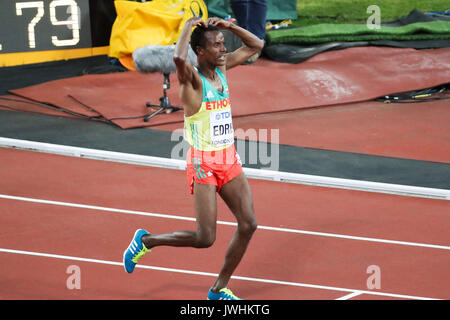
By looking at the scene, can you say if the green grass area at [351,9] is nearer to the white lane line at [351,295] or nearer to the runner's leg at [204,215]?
the white lane line at [351,295]

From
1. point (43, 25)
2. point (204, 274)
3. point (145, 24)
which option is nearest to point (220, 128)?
point (204, 274)

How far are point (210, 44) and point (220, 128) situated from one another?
556mm

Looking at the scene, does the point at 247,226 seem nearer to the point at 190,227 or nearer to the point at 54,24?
the point at 190,227

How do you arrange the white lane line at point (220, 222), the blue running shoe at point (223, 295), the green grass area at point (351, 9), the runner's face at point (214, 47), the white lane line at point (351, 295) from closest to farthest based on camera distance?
1. the runner's face at point (214, 47)
2. the blue running shoe at point (223, 295)
3. the white lane line at point (351, 295)
4. the white lane line at point (220, 222)
5. the green grass area at point (351, 9)

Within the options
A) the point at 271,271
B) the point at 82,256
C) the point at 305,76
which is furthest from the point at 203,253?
the point at 305,76

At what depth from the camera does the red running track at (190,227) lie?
209 inches

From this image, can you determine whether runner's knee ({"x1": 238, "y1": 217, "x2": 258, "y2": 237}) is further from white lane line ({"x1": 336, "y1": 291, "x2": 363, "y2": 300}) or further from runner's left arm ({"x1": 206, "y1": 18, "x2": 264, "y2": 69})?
runner's left arm ({"x1": 206, "y1": 18, "x2": 264, "y2": 69})

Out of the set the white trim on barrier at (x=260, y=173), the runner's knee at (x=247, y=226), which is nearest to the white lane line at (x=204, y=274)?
the runner's knee at (x=247, y=226)

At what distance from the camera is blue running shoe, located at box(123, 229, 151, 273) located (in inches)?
207

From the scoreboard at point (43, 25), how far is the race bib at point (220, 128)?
8203 mm

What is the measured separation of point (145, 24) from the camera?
12156 mm

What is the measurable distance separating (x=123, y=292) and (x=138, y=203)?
6.23ft

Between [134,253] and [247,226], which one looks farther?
[134,253]

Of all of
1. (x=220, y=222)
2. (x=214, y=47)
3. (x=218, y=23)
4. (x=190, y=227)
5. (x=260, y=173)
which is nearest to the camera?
(x=214, y=47)
